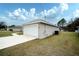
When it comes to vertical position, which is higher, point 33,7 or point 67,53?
point 33,7

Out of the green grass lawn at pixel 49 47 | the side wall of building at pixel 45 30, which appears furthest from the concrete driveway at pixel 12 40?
the side wall of building at pixel 45 30

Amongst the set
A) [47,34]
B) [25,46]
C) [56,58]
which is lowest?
[56,58]

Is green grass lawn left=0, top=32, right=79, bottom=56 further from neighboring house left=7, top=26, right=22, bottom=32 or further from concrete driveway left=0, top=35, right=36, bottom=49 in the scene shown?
neighboring house left=7, top=26, right=22, bottom=32

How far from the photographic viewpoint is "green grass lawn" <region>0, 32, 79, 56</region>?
2.40 metres

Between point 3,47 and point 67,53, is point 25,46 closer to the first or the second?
point 3,47

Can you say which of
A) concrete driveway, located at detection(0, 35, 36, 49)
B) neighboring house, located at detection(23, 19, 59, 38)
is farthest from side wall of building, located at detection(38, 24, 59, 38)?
concrete driveway, located at detection(0, 35, 36, 49)

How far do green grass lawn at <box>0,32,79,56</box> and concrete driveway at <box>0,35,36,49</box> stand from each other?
5 cm

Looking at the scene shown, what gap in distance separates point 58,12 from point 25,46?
719 millimetres

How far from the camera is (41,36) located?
2496 mm

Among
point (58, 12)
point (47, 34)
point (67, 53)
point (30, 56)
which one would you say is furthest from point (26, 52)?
point (58, 12)

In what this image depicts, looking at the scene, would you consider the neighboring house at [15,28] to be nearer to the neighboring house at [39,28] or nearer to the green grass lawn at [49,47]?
the neighboring house at [39,28]

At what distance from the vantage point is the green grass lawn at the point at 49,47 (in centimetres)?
240

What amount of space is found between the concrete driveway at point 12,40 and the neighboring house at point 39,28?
77 millimetres

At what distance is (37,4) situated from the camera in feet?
7.89
